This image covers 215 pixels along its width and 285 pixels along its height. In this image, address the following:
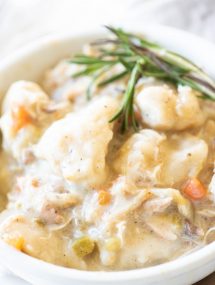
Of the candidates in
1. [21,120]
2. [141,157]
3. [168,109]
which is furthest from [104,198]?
[21,120]

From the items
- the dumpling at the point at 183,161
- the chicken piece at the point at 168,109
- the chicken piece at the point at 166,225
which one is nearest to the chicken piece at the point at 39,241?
the chicken piece at the point at 166,225

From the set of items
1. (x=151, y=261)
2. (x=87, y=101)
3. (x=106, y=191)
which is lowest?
(x=151, y=261)

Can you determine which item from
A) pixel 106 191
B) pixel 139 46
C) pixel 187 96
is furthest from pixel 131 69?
pixel 106 191

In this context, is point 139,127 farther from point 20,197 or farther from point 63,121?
point 20,197

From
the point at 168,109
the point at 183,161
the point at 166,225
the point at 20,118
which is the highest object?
the point at 20,118

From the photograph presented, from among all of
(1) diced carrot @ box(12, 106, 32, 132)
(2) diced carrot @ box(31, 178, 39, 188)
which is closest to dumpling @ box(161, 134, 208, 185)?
(2) diced carrot @ box(31, 178, 39, 188)

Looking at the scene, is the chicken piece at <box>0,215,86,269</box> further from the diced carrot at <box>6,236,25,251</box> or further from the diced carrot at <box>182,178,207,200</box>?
the diced carrot at <box>182,178,207,200</box>

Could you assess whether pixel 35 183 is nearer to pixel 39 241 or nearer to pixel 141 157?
pixel 39 241
